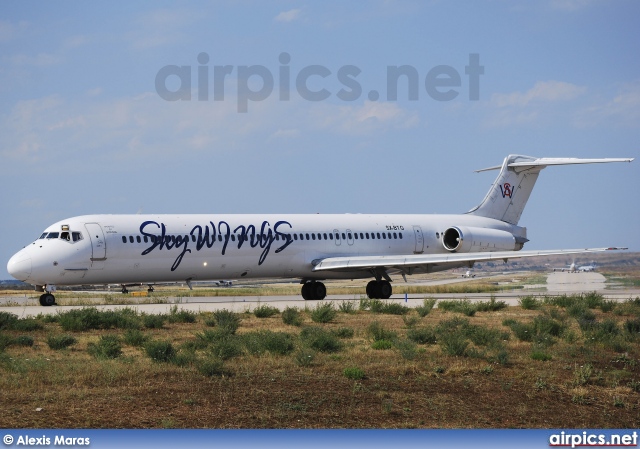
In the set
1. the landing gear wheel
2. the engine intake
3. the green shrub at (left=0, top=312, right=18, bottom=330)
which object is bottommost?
the green shrub at (left=0, top=312, right=18, bottom=330)

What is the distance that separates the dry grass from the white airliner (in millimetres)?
13185

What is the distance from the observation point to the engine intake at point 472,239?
41906 millimetres

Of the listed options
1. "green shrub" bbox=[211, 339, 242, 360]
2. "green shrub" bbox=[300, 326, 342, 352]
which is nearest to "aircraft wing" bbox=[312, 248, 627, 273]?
"green shrub" bbox=[300, 326, 342, 352]

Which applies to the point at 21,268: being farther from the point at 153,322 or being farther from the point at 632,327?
the point at 632,327

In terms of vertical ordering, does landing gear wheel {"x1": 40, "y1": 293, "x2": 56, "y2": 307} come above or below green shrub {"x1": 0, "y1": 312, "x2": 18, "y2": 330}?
above

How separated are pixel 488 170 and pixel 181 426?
1442 inches

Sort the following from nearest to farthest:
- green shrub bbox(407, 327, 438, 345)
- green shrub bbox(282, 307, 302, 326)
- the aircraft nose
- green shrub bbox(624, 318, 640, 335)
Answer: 1. green shrub bbox(407, 327, 438, 345)
2. green shrub bbox(624, 318, 640, 335)
3. green shrub bbox(282, 307, 302, 326)
4. the aircraft nose

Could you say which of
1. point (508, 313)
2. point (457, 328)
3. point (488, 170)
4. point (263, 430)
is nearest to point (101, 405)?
point (263, 430)

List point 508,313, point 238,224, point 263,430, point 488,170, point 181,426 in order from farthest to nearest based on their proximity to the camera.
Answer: point 488,170
point 238,224
point 508,313
point 181,426
point 263,430

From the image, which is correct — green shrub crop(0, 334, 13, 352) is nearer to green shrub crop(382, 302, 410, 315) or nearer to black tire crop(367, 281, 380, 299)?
green shrub crop(382, 302, 410, 315)

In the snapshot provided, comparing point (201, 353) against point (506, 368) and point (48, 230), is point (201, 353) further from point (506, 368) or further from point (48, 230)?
point (48, 230)

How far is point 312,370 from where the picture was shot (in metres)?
15.9

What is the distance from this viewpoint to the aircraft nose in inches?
1223

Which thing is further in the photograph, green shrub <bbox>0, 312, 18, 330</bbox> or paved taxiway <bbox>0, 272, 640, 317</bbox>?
paved taxiway <bbox>0, 272, 640, 317</bbox>
